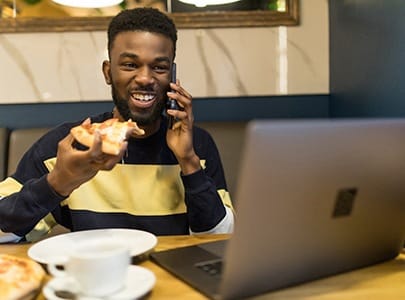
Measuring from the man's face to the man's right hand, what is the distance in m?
0.40

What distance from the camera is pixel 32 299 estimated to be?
2.43 ft

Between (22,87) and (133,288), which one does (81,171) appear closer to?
(133,288)

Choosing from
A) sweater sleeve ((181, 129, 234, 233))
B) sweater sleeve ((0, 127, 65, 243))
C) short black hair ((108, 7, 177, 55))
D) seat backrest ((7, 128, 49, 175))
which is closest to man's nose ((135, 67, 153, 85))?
short black hair ((108, 7, 177, 55))

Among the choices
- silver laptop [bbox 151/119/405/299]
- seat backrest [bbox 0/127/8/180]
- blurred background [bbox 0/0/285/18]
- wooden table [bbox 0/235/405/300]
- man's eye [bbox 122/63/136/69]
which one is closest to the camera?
silver laptop [bbox 151/119/405/299]

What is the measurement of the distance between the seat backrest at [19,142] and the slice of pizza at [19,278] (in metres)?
1.05

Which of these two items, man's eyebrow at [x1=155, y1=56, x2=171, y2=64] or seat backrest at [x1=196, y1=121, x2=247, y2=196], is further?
seat backrest at [x1=196, y1=121, x2=247, y2=196]

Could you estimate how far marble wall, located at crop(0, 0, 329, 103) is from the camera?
78.2 inches

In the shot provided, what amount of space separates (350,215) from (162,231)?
0.66 metres

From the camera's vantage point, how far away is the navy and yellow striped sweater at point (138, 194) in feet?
4.13

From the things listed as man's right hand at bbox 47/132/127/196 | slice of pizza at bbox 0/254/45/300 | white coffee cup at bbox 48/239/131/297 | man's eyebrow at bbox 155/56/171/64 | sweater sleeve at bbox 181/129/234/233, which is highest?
man's eyebrow at bbox 155/56/171/64

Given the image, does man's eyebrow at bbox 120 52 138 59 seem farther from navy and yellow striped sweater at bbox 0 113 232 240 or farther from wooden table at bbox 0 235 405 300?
wooden table at bbox 0 235 405 300

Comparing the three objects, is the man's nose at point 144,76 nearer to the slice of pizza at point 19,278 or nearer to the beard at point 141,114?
the beard at point 141,114

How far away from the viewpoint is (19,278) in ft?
2.44

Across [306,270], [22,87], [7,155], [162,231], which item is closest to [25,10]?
[22,87]
